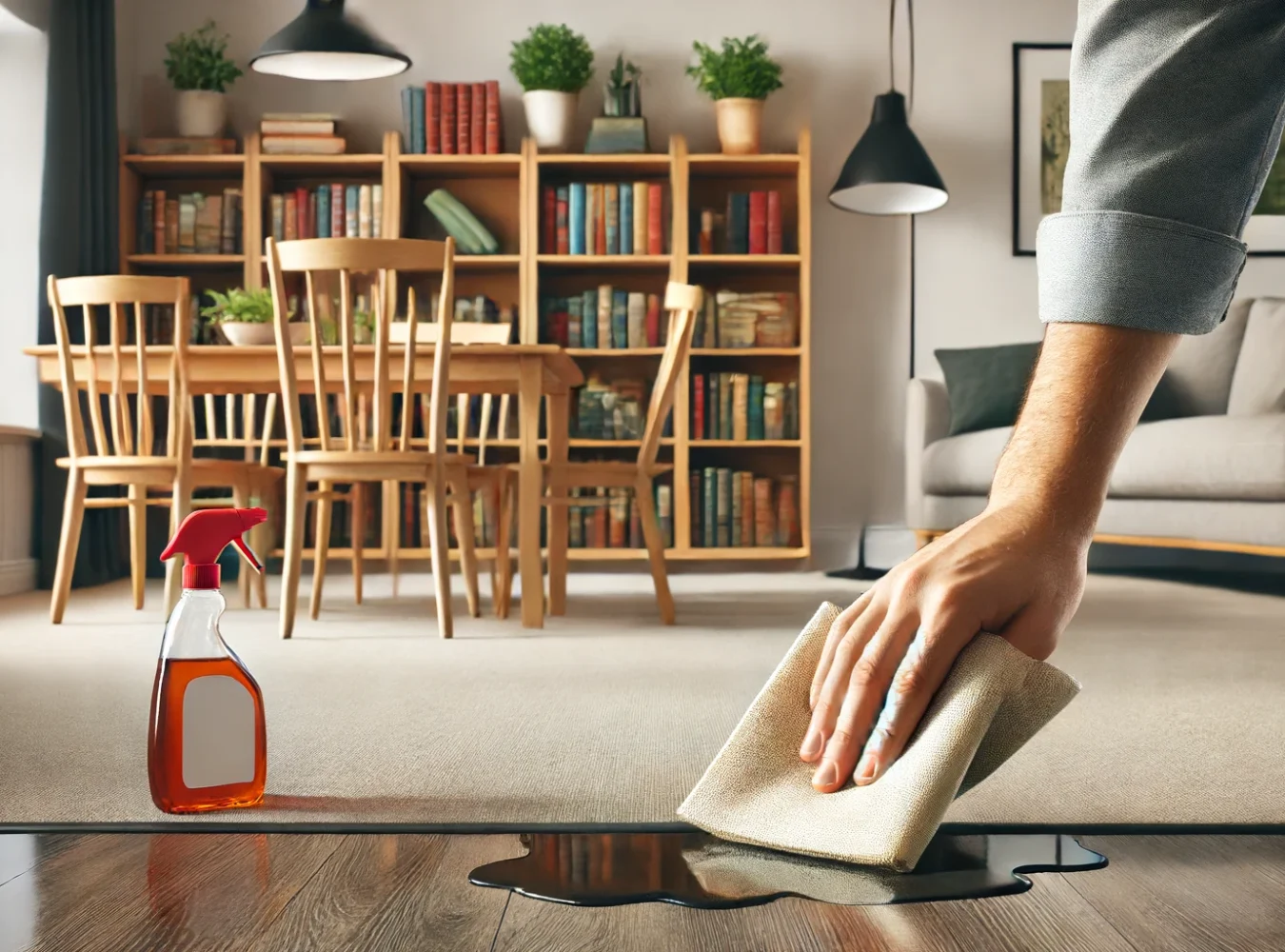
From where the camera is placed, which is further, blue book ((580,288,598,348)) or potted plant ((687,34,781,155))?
blue book ((580,288,598,348))

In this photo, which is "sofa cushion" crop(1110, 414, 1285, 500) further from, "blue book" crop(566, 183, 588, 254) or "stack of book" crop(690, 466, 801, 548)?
"blue book" crop(566, 183, 588, 254)

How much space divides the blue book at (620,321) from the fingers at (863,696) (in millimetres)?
4230

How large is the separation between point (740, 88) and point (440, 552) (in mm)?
2883

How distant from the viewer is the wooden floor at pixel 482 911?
70 centimetres

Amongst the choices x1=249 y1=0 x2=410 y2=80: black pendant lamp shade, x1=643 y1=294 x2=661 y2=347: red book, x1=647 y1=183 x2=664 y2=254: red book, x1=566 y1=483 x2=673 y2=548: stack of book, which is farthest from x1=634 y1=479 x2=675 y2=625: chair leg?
x1=647 y1=183 x2=664 y2=254: red book

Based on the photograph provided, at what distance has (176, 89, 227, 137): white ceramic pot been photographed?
489cm

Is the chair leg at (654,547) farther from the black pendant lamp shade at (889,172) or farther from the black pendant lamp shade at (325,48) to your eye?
the black pendant lamp shade at (889,172)

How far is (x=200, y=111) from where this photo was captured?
4.90 meters

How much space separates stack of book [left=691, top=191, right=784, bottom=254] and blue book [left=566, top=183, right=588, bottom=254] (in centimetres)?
48

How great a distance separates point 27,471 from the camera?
4.17 m

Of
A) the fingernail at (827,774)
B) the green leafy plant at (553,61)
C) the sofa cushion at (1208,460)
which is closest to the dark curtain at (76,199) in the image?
the green leafy plant at (553,61)

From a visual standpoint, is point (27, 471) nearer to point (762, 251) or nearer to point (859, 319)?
point (762, 251)

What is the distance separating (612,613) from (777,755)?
2.45 meters

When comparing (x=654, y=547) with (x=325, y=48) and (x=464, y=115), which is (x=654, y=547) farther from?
(x=464, y=115)
